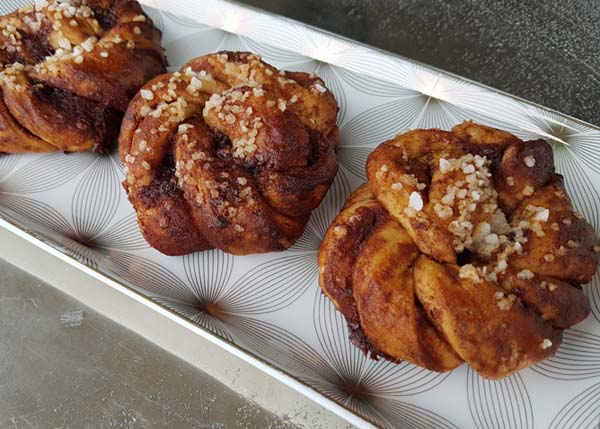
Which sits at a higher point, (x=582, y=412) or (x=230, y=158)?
(x=230, y=158)

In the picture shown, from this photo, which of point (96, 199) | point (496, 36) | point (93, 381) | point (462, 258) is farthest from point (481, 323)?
point (496, 36)

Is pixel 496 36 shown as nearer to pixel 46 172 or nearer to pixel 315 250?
pixel 315 250

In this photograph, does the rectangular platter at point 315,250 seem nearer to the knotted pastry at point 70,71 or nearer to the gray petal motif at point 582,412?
the gray petal motif at point 582,412

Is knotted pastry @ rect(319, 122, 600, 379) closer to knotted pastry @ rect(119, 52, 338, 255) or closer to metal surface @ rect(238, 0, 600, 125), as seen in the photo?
knotted pastry @ rect(119, 52, 338, 255)

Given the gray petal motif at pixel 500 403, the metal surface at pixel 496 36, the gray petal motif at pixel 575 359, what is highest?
the metal surface at pixel 496 36

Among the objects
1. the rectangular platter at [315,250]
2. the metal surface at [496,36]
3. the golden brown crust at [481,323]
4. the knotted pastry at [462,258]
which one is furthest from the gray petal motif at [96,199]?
the metal surface at [496,36]
